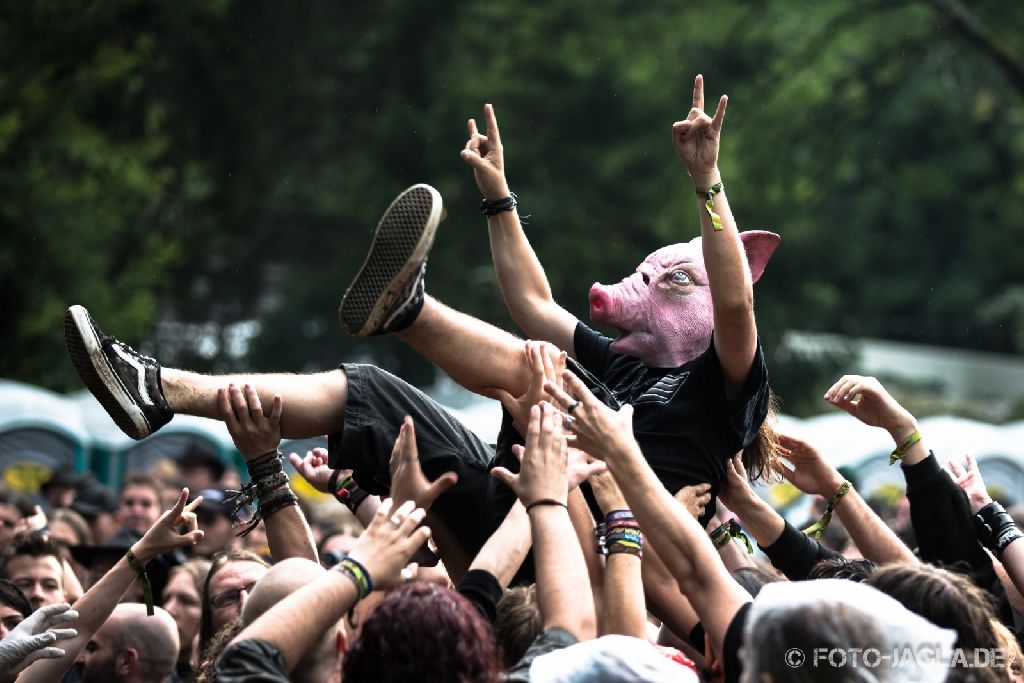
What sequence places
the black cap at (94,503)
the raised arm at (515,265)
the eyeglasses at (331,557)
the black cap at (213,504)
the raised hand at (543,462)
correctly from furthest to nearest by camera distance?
the black cap at (94,503) → the black cap at (213,504) → the eyeglasses at (331,557) → the raised arm at (515,265) → the raised hand at (543,462)

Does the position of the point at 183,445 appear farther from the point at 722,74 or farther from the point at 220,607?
the point at 722,74

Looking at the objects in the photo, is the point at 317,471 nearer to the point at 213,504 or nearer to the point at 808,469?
the point at 808,469

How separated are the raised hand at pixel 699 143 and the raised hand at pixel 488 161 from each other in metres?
0.98

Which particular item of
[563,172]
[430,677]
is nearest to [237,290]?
[563,172]

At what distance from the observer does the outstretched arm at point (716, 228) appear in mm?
4086

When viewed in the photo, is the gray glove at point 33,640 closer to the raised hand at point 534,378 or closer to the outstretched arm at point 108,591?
the outstretched arm at point 108,591

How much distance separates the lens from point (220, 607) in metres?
5.09

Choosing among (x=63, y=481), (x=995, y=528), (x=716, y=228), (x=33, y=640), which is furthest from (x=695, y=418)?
(x=63, y=481)

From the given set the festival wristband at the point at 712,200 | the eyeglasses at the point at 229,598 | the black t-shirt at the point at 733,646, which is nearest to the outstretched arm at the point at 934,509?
the festival wristband at the point at 712,200

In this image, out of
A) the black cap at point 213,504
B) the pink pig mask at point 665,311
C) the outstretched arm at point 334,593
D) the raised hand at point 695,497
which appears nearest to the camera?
the outstretched arm at point 334,593

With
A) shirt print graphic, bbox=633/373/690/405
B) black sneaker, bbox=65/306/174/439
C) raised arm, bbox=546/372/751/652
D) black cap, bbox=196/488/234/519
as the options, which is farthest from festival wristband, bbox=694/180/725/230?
black cap, bbox=196/488/234/519

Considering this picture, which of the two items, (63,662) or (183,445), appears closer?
(63,662)

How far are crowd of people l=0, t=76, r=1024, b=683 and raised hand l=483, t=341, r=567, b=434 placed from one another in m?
0.01

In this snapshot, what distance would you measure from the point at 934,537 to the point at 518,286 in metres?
1.69
